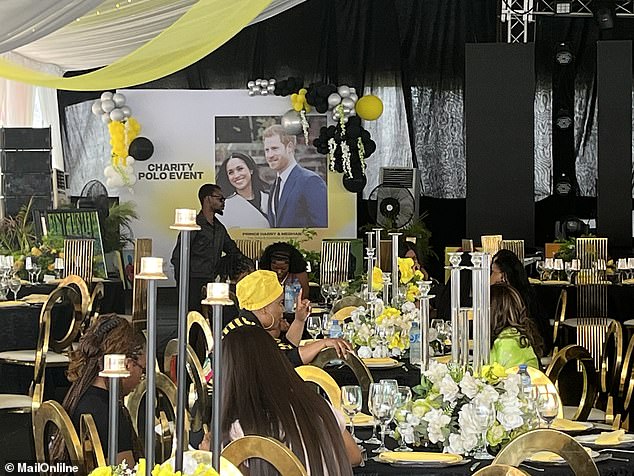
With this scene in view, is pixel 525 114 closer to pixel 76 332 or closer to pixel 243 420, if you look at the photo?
pixel 76 332

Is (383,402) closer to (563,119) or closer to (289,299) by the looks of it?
(289,299)

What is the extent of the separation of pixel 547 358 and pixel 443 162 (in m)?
7.55

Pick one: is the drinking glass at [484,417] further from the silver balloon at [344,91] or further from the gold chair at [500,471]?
the silver balloon at [344,91]

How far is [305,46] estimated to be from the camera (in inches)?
593

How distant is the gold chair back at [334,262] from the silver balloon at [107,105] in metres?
5.09

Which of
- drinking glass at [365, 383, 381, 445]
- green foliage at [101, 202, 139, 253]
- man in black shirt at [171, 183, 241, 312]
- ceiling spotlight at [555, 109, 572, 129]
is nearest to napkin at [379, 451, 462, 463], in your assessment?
drinking glass at [365, 383, 381, 445]

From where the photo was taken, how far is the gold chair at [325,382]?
4.32 m

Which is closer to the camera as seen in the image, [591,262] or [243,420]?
[243,420]

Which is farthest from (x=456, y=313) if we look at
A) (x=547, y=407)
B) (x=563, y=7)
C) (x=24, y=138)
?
(x=563, y=7)

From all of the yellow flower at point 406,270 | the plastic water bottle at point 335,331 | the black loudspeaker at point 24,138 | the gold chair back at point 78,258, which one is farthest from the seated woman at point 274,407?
the black loudspeaker at point 24,138

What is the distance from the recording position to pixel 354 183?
14.5 m

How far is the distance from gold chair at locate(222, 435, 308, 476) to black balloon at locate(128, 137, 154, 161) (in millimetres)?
11912

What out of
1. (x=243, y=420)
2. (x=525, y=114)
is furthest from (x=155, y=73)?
(x=525, y=114)

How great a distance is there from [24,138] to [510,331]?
804 cm
